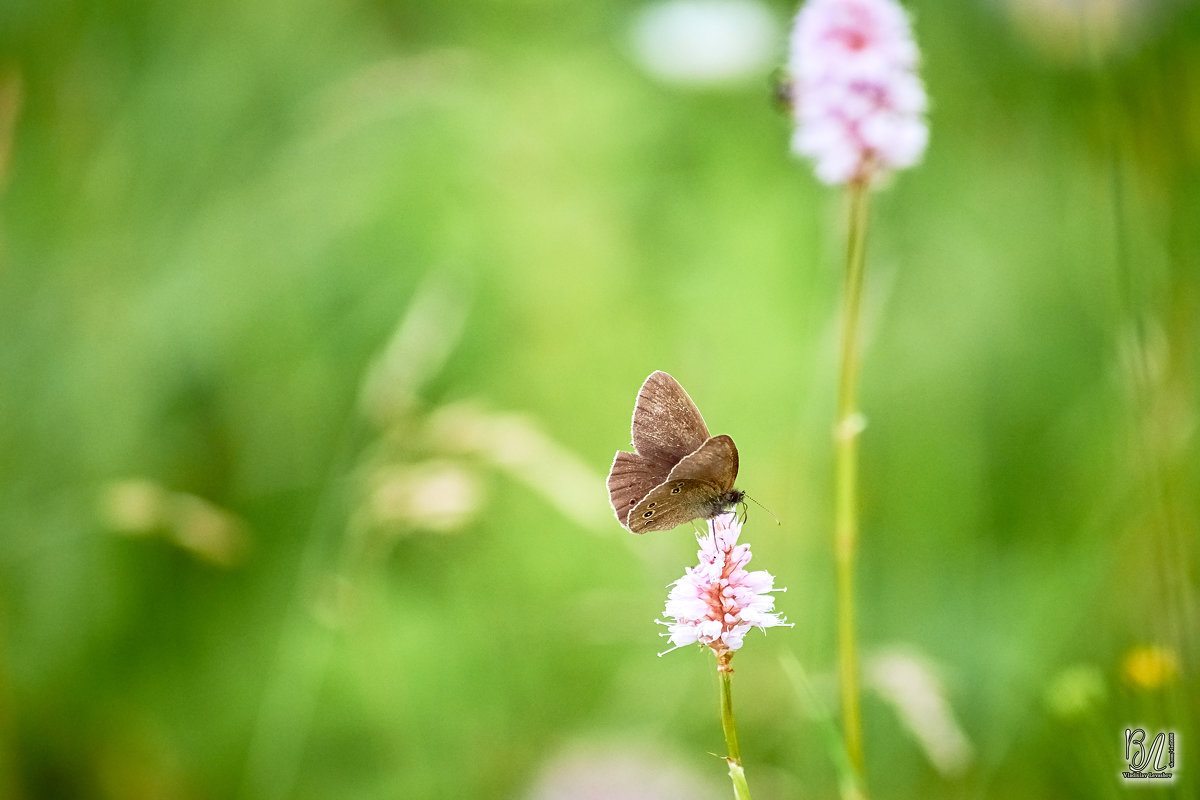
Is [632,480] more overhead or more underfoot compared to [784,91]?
more underfoot

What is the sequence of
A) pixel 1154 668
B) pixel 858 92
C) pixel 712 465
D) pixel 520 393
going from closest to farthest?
pixel 712 465 < pixel 1154 668 < pixel 858 92 < pixel 520 393

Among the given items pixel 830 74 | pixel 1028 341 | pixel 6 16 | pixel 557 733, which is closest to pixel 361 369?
pixel 557 733

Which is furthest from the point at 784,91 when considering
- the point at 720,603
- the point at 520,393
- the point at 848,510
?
the point at 520,393

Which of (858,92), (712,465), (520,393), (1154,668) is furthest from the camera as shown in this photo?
(520,393)

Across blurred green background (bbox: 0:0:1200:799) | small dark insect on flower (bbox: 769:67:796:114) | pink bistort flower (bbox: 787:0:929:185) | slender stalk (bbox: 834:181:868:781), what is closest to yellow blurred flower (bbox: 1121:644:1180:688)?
blurred green background (bbox: 0:0:1200:799)

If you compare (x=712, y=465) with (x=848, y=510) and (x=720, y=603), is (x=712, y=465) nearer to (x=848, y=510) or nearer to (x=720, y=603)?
(x=720, y=603)

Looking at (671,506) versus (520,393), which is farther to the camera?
(520,393)

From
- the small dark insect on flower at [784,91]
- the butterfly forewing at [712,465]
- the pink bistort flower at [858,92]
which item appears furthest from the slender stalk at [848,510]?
the small dark insect on flower at [784,91]
